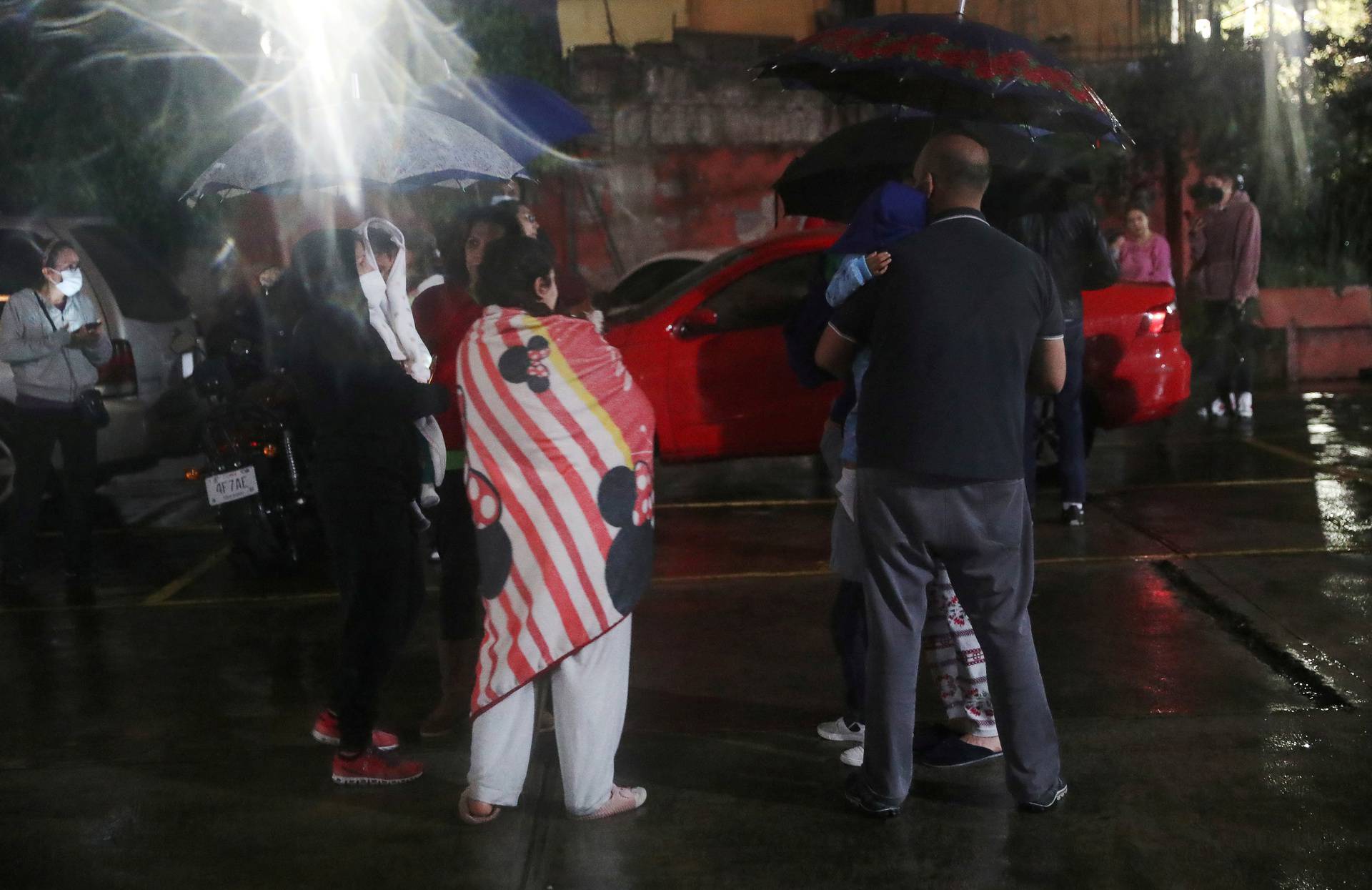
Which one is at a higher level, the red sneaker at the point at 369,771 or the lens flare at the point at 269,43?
the lens flare at the point at 269,43

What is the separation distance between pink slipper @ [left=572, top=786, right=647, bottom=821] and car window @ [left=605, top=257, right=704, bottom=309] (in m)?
8.56

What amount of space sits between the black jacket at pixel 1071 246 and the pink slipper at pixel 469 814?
3907 millimetres

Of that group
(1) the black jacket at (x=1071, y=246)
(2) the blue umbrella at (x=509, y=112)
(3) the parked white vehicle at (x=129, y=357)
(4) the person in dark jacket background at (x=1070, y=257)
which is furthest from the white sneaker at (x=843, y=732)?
(3) the parked white vehicle at (x=129, y=357)

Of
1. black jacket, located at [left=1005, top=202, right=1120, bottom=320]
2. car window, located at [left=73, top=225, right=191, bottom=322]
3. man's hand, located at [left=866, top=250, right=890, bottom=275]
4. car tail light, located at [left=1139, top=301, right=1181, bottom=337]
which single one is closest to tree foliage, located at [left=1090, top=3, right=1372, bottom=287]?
car tail light, located at [left=1139, top=301, right=1181, bottom=337]

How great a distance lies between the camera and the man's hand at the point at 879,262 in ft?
13.0

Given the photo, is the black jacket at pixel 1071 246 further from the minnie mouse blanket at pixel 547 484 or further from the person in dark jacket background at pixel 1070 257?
the minnie mouse blanket at pixel 547 484

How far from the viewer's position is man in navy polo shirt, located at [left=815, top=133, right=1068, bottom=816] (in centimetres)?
387

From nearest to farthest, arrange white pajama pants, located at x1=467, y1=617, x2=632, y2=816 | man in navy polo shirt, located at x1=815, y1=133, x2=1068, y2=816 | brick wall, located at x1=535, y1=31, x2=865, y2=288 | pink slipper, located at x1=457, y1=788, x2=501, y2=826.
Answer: man in navy polo shirt, located at x1=815, y1=133, x2=1068, y2=816, white pajama pants, located at x1=467, y1=617, x2=632, y2=816, pink slipper, located at x1=457, y1=788, x2=501, y2=826, brick wall, located at x1=535, y1=31, x2=865, y2=288

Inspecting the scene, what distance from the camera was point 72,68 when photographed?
14.4 metres

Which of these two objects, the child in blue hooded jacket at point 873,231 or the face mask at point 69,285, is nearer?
the child in blue hooded jacket at point 873,231

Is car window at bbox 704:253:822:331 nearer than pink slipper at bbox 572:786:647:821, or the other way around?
pink slipper at bbox 572:786:647:821

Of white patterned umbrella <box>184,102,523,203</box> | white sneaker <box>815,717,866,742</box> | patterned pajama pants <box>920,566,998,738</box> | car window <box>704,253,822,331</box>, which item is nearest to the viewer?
patterned pajama pants <box>920,566,998,738</box>

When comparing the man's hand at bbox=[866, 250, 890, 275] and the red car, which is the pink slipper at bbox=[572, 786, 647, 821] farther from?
the red car

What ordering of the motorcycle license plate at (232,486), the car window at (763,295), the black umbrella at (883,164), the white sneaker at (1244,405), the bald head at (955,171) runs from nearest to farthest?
the bald head at (955,171)
the black umbrella at (883,164)
the motorcycle license plate at (232,486)
the car window at (763,295)
the white sneaker at (1244,405)
